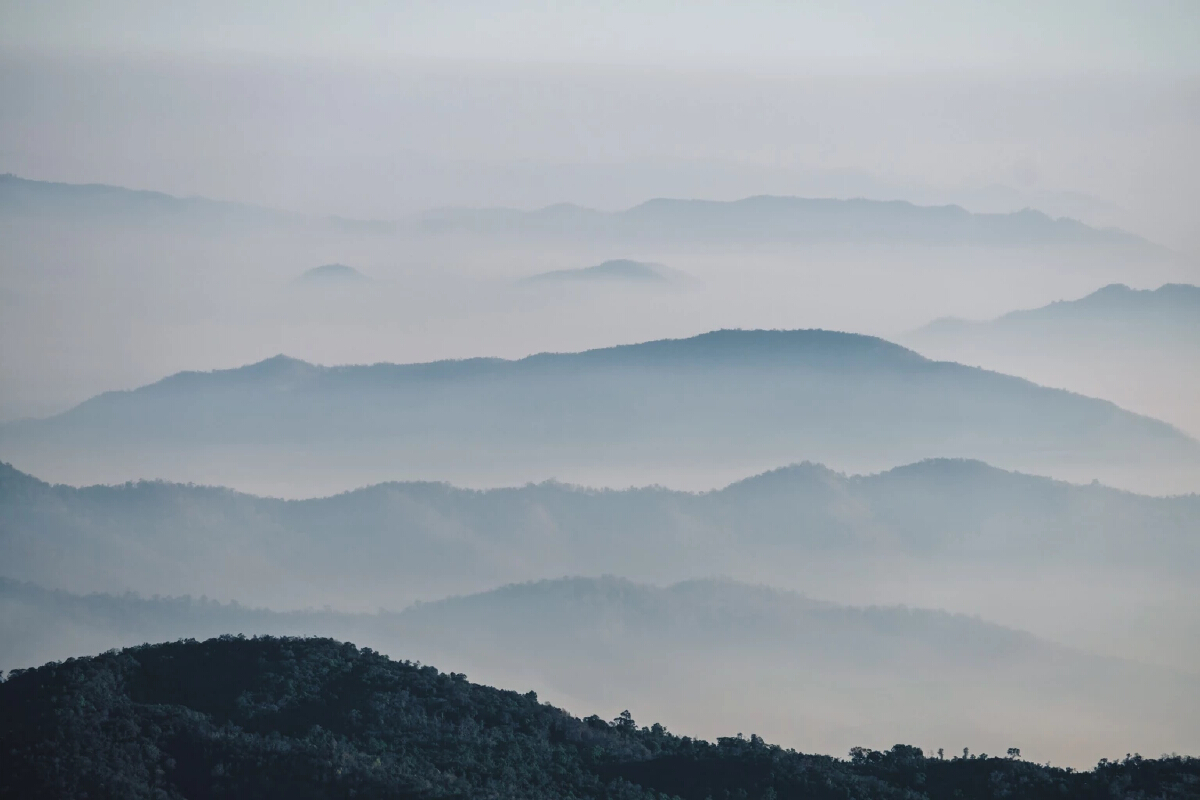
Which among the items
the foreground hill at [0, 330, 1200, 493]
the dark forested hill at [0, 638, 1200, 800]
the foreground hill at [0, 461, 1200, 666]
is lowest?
the dark forested hill at [0, 638, 1200, 800]

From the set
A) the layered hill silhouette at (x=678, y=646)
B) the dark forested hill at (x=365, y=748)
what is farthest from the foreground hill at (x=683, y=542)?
the dark forested hill at (x=365, y=748)

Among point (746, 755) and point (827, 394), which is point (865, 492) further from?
point (746, 755)

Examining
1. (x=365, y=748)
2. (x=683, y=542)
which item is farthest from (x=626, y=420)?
(x=365, y=748)

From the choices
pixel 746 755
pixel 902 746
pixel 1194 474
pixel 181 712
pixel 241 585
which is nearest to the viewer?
pixel 181 712

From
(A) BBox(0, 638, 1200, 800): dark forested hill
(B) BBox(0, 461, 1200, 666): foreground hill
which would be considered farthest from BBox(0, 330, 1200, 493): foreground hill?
(A) BBox(0, 638, 1200, 800): dark forested hill

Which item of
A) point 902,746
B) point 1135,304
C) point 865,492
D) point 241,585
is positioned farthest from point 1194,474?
point 902,746

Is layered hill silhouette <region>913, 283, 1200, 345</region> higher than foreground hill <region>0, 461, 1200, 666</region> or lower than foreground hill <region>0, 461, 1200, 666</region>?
higher

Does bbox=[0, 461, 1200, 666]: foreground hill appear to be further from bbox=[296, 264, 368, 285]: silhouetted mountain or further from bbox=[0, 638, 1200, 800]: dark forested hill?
bbox=[0, 638, 1200, 800]: dark forested hill
